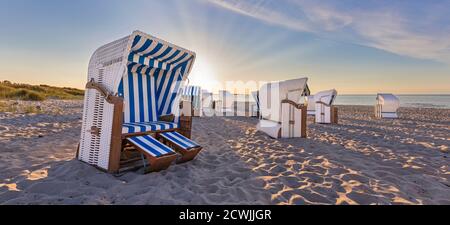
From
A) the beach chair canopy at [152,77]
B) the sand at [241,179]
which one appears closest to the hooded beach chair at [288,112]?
the sand at [241,179]

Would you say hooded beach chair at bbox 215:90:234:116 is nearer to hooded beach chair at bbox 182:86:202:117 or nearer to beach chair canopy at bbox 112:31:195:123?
hooded beach chair at bbox 182:86:202:117

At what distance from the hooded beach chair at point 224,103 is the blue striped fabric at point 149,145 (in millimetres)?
17616

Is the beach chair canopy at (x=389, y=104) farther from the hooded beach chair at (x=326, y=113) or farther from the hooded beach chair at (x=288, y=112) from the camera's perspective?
the hooded beach chair at (x=288, y=112)

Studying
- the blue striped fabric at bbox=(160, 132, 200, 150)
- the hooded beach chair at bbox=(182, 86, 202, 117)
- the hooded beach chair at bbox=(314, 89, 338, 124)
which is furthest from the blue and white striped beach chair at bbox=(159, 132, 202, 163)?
the hooded beach chair at bbox=(182, 86, 202, 117)

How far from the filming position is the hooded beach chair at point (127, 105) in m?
3.64

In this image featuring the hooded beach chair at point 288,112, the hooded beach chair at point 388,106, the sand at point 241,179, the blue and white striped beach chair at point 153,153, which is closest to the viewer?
the sand at point 241,179

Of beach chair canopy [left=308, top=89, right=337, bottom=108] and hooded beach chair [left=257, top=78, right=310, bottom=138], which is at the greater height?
beach chair canopy [left=308, top=89, right=337, bottom=108]

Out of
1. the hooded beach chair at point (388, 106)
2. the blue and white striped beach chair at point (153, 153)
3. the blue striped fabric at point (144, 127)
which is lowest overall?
the blue and white striped beach chair at point (153, 153)

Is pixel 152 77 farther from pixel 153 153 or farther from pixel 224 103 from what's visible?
pixel 224 103

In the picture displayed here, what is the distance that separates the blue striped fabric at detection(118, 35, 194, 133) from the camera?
436 centimetres

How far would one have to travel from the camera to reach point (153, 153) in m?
3.64

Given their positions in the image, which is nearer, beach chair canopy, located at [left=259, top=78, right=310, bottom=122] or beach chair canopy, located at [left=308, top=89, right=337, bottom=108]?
beach chair canopy, located at [left=259, top=78, right=310, bottom=122]

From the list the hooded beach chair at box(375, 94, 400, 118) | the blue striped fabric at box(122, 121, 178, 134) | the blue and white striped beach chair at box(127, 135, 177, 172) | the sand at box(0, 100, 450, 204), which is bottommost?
the sand at box(0, 100, 450, 204)
